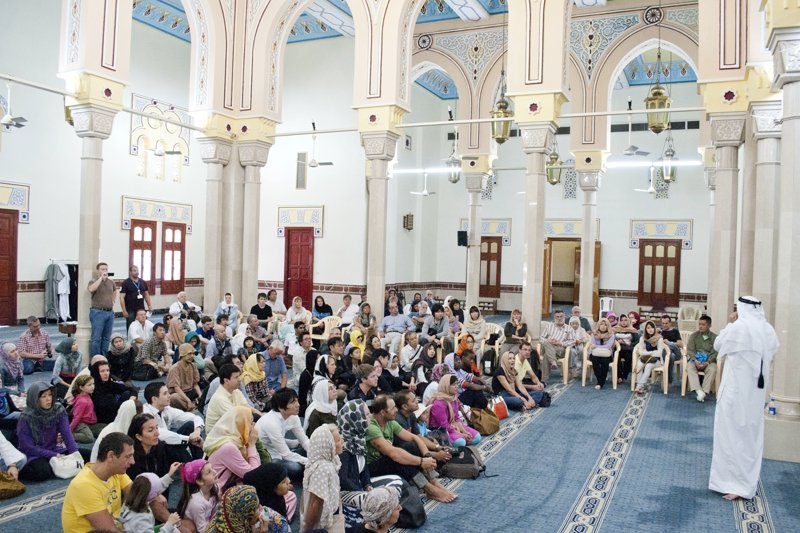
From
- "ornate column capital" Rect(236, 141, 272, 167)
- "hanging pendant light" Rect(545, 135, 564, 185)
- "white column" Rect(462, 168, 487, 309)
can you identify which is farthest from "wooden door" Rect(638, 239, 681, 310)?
"ornate column capital" Rect(236, 141, 272, 167)

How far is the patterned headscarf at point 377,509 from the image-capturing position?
3289 mm

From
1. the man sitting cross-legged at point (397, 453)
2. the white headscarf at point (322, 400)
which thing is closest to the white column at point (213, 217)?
the white headscarf at point (322, 400)

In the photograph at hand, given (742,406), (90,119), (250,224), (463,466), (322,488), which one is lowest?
(463,466)

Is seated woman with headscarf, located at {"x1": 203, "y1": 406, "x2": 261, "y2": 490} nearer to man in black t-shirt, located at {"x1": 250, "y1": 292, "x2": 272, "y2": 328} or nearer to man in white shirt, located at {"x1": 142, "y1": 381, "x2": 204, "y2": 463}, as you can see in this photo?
man in white shirt, located at {"x1": 142, "y1": 381, "x2": 204, "y2": 463}

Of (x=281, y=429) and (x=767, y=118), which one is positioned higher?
(x=767, y=118)

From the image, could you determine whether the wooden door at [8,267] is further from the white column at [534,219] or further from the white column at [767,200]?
the white column at [767,200]

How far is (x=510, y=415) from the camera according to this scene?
6.20m

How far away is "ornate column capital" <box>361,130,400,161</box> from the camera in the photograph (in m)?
8.67

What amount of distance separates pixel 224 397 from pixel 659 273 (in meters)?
12.8

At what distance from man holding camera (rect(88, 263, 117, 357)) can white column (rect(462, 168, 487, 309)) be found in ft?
20.3

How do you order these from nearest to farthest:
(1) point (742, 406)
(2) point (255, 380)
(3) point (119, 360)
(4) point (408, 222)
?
(1) point (742, 406)
(2) point (255, 380)
(3) point (119, 360)
(4) point (408, 222)

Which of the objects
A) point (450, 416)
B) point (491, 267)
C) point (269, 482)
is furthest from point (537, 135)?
point (491, 267)

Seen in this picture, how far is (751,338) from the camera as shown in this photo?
424 centimetres

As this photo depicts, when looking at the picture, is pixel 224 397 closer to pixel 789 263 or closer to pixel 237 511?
pixel 237 511
